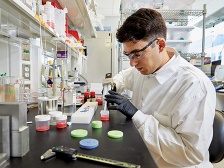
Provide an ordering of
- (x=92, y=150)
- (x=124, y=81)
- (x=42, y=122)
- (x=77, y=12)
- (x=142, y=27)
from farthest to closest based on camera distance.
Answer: (x=77, y=12) → (x=124, y=81) → (x=142, y=27) → (x=42, y=122) → (x=92, y=150)

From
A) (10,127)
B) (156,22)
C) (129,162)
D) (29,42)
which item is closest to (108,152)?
(129,162)

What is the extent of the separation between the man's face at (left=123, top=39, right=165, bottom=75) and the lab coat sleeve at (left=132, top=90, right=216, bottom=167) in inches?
11.8

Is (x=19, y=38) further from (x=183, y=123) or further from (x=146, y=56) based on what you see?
(x=183, y=123)

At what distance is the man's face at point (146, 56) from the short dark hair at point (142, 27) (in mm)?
30

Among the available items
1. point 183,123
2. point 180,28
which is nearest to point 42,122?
point 183,123

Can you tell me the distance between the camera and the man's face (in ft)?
3.38

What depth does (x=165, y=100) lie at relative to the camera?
1055mm

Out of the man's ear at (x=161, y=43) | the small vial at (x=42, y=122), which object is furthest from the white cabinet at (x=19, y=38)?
the man's ear at (x=161, y=43)

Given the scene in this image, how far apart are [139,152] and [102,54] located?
282cm

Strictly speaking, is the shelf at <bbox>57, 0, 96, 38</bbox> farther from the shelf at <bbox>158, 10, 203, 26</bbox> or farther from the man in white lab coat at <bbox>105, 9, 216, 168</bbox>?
the shelf at <bbox>158, 10, 203, 26</bbox>

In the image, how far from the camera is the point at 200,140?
0.85 m

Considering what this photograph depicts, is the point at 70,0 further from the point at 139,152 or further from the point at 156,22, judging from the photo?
the point at 139,152

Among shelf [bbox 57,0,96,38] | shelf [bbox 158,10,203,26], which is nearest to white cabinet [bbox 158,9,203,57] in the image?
shelf [bbox 158,10,203,26]

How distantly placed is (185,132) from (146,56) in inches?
18.0
